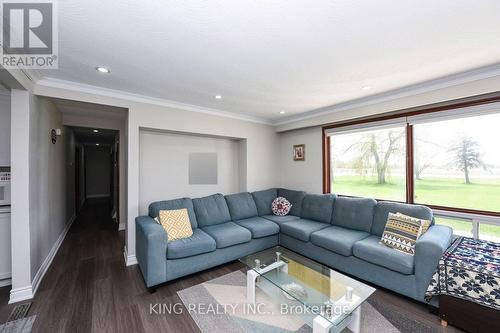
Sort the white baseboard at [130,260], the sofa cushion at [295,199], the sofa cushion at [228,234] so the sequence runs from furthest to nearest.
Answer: the sofa cushion at [295,199]
the white baseboard at [130,260]
the sofa cushion at [228,234]

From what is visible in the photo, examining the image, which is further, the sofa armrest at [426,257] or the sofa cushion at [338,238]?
the sofa cushion at [338,238]

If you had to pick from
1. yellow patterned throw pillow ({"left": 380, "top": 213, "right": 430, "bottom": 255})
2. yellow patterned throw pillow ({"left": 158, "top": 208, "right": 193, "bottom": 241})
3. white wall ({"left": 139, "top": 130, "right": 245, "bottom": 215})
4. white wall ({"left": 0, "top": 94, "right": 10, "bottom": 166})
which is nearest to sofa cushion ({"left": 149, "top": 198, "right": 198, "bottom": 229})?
yellow patterned throw pillow ({"left": 158, "top": 208, "right": 193, "bottom": 241})

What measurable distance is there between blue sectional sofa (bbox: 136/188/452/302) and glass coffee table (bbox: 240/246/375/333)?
1.67ft

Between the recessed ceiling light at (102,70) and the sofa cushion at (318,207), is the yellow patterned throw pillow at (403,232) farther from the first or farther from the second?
the recessed ceiling light at (102,70)

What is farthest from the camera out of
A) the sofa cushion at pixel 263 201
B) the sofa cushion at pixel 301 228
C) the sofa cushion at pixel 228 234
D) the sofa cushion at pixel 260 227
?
the sofa cushion at pixel 263 201

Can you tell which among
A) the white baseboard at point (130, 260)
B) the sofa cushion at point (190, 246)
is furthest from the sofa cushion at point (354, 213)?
the white baseboard at point (130, 260)

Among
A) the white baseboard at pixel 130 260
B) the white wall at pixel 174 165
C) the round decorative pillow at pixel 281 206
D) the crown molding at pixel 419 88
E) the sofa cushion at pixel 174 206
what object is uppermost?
the crown molding at pixel 419 88

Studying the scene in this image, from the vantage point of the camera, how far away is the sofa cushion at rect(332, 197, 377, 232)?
3.06 m

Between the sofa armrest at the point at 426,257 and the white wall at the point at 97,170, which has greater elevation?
the white wall at the point at 97,170

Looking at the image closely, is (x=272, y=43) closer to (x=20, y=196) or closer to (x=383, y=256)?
(x=383, y=256)

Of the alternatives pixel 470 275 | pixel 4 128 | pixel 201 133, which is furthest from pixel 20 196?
pixel 470 275

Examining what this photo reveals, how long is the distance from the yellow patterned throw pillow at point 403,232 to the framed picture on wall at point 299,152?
6.80 ft

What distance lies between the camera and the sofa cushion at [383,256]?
2170 millimetres

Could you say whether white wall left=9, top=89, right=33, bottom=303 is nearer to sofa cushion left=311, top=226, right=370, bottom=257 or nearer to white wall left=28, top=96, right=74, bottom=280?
white wall left=28, top=96, right=74, bottom=280
